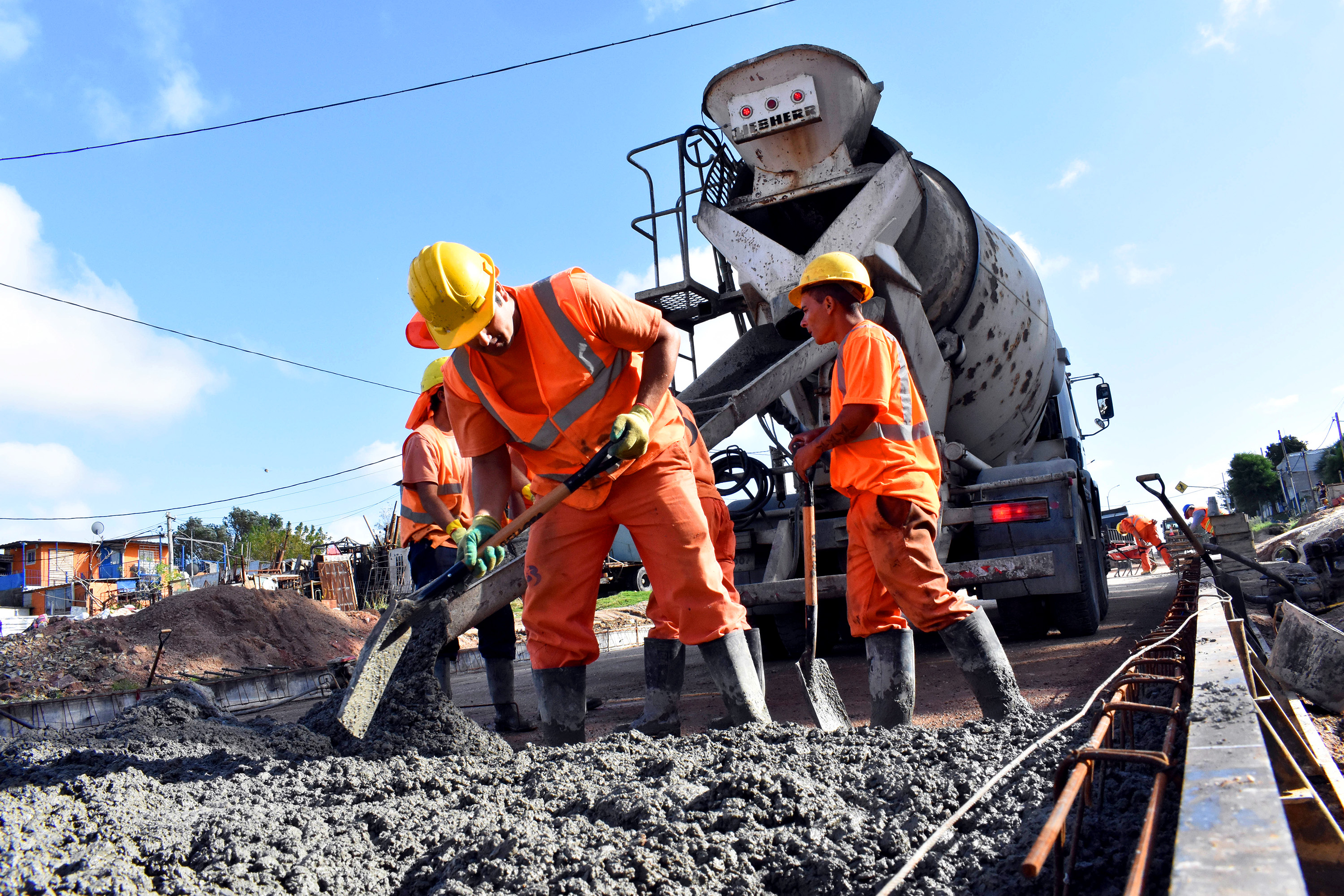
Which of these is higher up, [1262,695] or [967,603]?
[967,603]

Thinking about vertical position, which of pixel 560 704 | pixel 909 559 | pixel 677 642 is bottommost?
pixel 560 704

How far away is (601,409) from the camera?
295cm

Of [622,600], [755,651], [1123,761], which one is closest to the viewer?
[1123,761]

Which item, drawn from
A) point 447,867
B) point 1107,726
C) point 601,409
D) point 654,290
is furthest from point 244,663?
point 1107,726

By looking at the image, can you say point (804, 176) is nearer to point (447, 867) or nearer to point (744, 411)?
point (744, 411)

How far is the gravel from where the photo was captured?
1520 mm

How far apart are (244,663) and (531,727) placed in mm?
8022

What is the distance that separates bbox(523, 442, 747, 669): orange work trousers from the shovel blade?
18.5 inches

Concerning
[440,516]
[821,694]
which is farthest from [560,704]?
[440,516]

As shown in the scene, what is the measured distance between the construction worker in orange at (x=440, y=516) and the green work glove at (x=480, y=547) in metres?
0.81

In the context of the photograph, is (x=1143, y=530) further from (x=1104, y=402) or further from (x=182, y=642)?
(x=182, y=642)

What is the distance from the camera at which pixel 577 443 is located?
116 inches

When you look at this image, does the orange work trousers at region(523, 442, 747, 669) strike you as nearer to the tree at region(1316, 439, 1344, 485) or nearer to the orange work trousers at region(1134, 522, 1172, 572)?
the orange work trousers at region(1134, 522, 1172, 572)

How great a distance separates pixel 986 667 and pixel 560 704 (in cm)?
145
